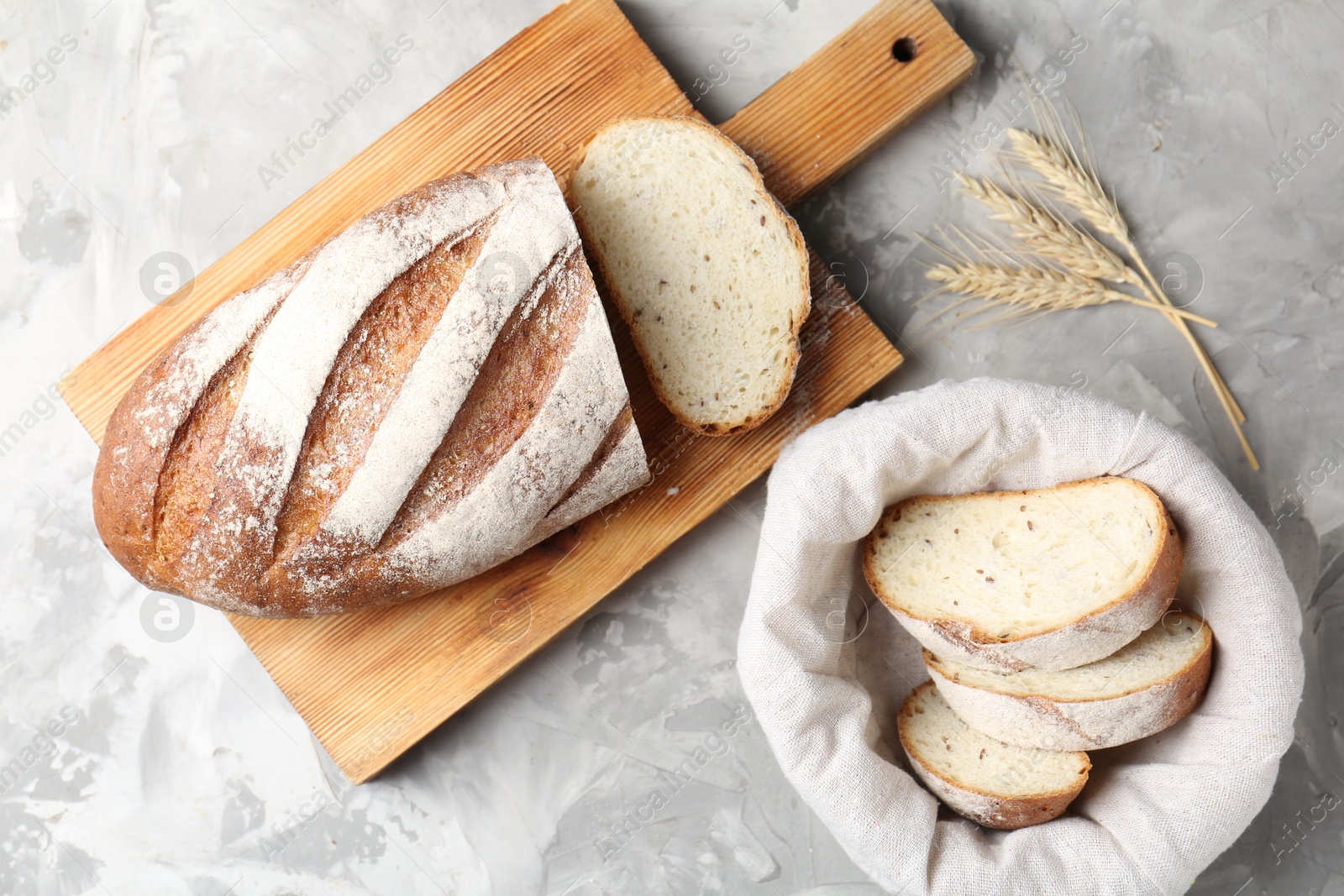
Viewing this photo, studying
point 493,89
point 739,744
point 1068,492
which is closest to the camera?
point 1068,492

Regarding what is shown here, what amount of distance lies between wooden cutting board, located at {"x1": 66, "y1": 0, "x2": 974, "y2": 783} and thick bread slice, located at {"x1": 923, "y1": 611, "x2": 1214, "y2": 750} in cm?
67

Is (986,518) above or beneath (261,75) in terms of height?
beneath

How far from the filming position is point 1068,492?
174cm

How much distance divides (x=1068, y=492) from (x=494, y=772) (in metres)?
1.48

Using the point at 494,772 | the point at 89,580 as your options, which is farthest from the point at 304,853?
the point at 89,580

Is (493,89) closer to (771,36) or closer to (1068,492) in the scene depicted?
(771,36)

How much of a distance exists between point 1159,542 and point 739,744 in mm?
1055

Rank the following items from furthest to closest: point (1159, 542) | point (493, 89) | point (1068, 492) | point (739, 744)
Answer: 1. point (739, 744)
2. point (493, 89)
3. point (1068, 492)
4. point (1159, 542)

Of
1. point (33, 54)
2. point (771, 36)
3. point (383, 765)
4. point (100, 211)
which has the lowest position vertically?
point (383, 765)

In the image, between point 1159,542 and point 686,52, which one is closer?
point 1159,542

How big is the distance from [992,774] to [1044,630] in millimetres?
357

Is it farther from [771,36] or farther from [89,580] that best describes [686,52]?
[89,580]

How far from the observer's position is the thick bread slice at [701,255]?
5.98 ft

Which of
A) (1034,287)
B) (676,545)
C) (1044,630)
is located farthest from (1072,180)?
(676,545)
